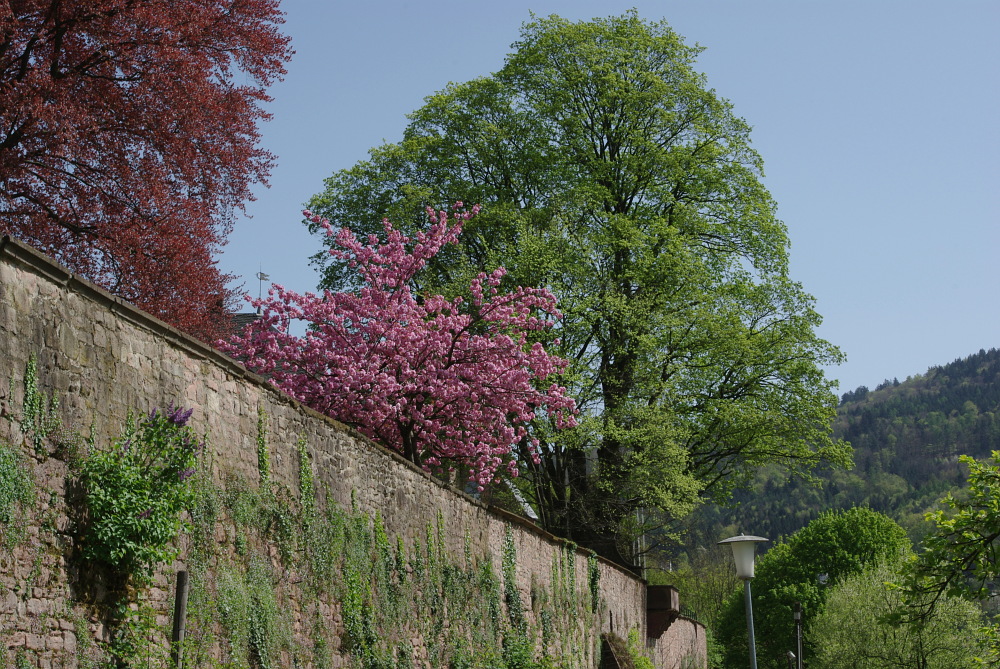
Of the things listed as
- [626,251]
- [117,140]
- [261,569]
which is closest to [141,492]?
[261,569]

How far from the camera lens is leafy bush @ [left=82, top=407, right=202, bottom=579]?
21.5ft

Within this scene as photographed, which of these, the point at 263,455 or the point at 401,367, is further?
the point at 401,367

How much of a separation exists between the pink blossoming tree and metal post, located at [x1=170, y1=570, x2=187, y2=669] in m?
6.92

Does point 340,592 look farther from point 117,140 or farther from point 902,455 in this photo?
point 902,455

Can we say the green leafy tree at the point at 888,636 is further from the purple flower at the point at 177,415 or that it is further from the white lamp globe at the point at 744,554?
the purple flower at the point at 177,415

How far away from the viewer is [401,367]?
14953mm

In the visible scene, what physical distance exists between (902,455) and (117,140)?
170545mm

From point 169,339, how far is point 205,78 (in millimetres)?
5376

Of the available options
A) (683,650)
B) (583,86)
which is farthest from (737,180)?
(683,650)

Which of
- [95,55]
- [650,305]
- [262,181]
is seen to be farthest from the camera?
[650,305]

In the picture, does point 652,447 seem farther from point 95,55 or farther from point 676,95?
point 95,55

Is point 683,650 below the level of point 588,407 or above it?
below

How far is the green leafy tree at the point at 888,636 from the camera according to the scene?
32.0 metres

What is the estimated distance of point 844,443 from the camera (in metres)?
27.2
